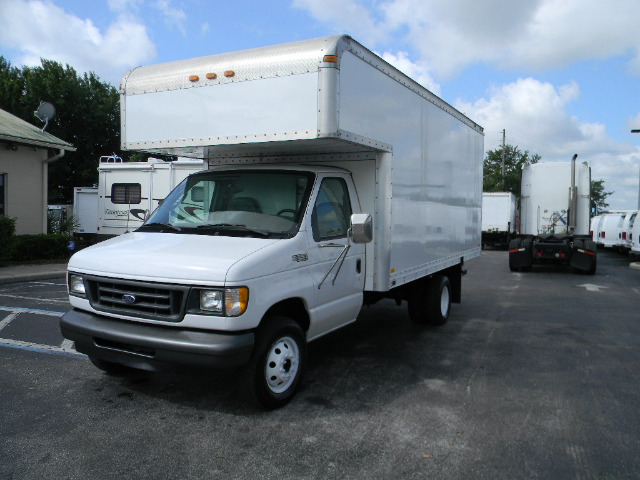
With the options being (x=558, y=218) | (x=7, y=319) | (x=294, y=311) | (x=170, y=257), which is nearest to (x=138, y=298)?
(x=170, y=257)

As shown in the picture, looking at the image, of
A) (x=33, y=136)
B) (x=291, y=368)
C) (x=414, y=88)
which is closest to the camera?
(x=291, y=368)

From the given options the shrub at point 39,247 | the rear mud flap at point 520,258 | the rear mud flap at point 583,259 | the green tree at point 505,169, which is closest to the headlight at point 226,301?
the shrub at point 39,247

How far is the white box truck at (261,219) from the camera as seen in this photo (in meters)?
4.08

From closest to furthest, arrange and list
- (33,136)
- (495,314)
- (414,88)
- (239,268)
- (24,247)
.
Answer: (239,268) < (414,88) < (495,314) < (24,247) < (33,136)

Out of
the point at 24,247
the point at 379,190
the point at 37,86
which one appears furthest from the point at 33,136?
the point at 37,86

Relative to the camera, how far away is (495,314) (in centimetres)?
926

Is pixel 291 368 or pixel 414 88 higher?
pixel 414 88

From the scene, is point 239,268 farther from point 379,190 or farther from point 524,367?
point 524,367

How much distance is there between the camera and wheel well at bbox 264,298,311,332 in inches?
181

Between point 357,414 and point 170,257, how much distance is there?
1.99 meters

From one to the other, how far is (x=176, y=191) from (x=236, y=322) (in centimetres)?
Result: 219

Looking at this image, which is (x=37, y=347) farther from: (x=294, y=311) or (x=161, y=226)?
(x=294, y=311)

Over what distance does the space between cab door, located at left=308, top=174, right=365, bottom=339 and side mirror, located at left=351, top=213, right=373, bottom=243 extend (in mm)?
335

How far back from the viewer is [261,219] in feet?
16.0
